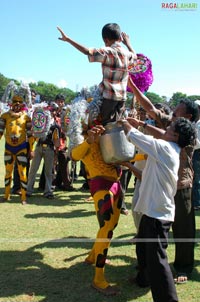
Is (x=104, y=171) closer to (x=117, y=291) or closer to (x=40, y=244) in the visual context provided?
(x=117, y=291)

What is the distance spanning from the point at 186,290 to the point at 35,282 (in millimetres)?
1591

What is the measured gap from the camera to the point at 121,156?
11.6ft

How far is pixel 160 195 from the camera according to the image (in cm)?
304

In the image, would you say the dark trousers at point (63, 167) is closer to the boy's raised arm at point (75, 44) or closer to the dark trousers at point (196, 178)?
the dark trousers at point (196, 178)

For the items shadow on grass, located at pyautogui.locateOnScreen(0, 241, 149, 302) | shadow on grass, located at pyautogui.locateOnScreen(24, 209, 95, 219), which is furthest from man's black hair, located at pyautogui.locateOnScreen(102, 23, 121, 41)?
shadow on grass, located at pyautogui.locateOnScreen(24, 209, 95, 219)

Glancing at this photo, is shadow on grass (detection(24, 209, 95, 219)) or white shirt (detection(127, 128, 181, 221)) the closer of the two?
white shirt (detection(127, 128, 181, 221))

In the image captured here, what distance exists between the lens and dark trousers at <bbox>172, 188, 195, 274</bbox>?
3822 millimetres

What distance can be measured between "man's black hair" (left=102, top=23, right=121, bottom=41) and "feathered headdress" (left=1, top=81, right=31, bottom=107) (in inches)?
161

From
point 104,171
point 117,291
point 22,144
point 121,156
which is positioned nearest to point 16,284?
point 117,291

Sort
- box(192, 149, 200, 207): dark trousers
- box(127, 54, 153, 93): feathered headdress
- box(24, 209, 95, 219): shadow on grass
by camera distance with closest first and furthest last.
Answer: box(127, 54, 153, 93): feathered headdress
box(24, 209, 95, 219): shadow on grass
box(192, 149, 200, 207): dark trousers

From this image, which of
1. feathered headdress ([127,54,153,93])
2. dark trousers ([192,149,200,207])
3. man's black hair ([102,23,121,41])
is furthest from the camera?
dark trousers ([192,149,200,207])

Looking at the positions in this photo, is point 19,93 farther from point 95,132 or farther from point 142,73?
point 95,132

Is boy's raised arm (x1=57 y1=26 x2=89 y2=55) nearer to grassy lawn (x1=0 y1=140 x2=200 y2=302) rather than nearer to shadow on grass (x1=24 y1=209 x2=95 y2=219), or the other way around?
grassy lawn (x1=0 y1=140 x2=200 y2=302)

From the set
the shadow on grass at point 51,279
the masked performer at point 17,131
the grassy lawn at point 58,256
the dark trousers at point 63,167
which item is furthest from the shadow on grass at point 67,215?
the dark trousers at point 63,167
